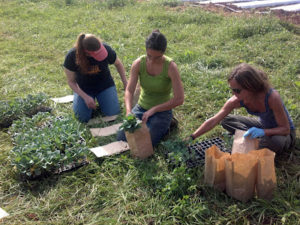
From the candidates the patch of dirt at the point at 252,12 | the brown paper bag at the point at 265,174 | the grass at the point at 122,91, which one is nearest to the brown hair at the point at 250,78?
the brown paper bag at the point at 265,174

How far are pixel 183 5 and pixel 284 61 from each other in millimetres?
4979

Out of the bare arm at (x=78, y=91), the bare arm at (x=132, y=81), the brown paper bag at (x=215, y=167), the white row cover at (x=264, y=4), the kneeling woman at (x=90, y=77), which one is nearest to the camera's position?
the brown paper bag at (x=215, y=167)

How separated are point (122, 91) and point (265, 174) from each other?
2.72 metres

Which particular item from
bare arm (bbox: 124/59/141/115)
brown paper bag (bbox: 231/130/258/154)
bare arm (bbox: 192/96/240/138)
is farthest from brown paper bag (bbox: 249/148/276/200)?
bare arm (bbox: 124/59/141/115)

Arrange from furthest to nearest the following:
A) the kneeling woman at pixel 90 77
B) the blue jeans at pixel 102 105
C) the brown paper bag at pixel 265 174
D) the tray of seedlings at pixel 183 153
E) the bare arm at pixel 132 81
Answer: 1. the blue jeans at pixel 102 105
2. the kneeling woman at pixel 90 77
3. the bare arm at pixel 132 81
4. the tray of seedlings at pixel 183 153
5. the brown paper bag at pixel 265 174

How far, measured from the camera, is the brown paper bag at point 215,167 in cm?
229

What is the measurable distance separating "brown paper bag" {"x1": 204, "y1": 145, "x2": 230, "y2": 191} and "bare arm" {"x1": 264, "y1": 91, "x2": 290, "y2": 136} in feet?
1.74

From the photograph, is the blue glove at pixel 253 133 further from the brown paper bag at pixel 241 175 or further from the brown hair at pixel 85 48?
the brown hair at pixel 85 48

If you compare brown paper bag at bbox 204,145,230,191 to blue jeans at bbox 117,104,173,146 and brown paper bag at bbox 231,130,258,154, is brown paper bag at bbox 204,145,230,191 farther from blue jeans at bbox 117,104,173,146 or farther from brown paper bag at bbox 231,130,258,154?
blue jeans at bbox 117,104,173,146

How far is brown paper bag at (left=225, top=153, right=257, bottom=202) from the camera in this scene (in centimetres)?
215

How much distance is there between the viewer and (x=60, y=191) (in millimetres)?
2594

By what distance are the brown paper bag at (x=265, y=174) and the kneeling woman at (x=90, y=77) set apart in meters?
2.02

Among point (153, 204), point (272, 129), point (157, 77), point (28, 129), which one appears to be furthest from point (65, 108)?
point (272, 129)

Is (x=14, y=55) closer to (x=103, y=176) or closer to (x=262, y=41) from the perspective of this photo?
(x=103, y=176)
